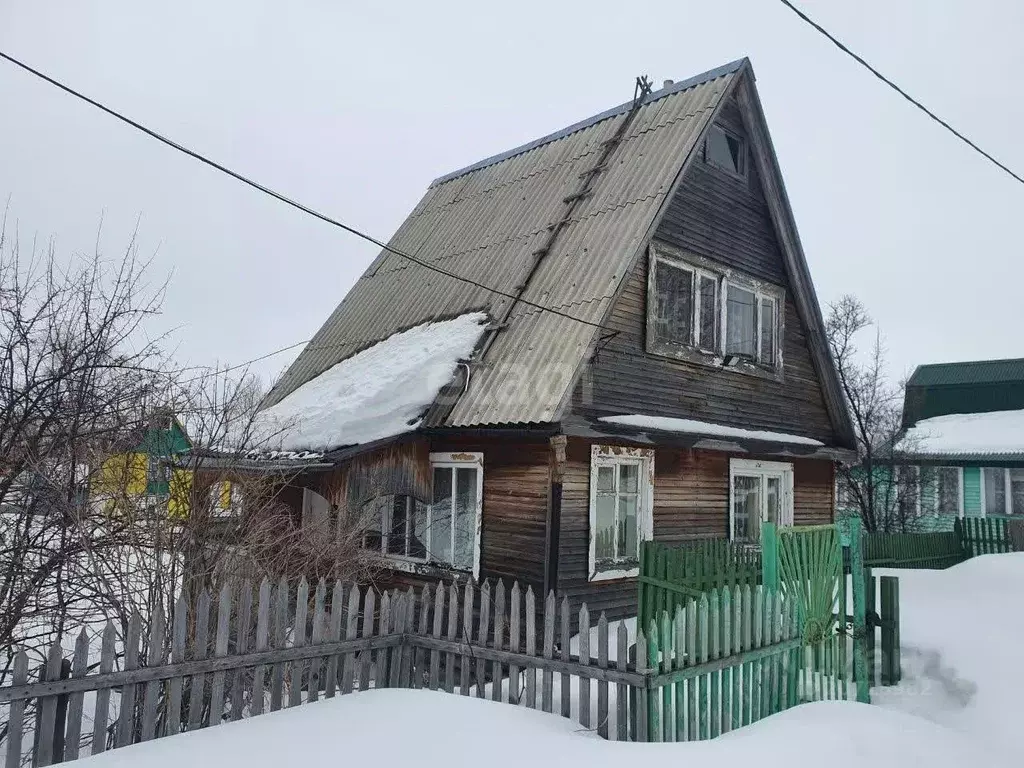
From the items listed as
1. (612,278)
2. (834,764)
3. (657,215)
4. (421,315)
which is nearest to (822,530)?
(834,764)

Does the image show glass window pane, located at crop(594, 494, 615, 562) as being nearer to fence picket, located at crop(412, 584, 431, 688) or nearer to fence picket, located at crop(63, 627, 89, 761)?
fence picket, located at crop(412, 584, 431, 688)

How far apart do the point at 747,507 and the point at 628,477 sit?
3.39 m

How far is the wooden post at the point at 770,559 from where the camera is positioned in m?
7.23

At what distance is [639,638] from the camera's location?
5.71m

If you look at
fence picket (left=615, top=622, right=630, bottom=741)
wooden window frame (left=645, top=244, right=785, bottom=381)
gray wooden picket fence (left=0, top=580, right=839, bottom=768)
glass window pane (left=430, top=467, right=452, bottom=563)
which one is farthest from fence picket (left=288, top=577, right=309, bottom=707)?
wooden window frame (left=645, top=244, right=785, bottom=381)

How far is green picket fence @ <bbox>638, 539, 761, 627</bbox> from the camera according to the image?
25.3 ft

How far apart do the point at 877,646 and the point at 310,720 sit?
7316 mm

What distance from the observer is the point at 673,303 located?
11992 millimetres

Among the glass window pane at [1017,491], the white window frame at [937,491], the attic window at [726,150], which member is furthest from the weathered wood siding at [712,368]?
the glass window pane at [1017,491]

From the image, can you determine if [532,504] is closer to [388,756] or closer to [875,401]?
[388,756]

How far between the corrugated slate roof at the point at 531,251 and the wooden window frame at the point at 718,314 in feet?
3.19

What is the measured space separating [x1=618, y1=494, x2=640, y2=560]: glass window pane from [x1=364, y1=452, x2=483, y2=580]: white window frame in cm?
197

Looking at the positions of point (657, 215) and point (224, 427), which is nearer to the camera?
point (224, 427)

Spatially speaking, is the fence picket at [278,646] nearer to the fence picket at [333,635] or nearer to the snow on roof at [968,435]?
the fence picket at [333,635]
